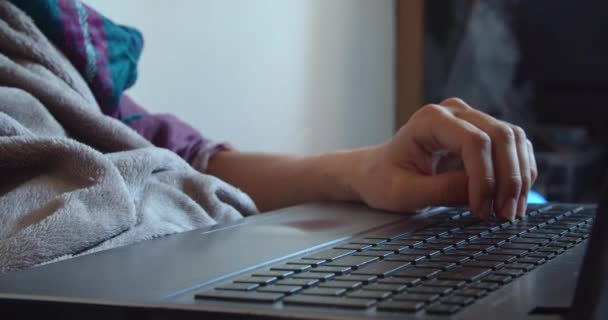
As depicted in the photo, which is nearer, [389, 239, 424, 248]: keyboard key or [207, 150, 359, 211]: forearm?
[389, 239, 424, 248]: keyboard key

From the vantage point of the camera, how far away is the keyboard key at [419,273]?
0.41 m

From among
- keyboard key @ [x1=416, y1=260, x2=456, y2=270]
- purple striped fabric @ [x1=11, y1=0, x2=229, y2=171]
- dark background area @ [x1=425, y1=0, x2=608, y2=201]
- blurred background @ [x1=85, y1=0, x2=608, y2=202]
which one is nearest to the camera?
keyboard key @ [x1=416, y1=260, x2=456, y2=270]

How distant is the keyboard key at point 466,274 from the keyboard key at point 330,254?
67mm

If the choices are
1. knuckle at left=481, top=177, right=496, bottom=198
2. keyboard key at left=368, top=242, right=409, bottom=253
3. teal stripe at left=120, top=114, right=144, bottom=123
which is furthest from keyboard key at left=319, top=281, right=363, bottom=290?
teal stripe at left=120, top=114, right=144, bottom=123

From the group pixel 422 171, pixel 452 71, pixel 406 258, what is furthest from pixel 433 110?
pixel 452 71

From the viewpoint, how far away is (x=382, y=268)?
16.9 inches

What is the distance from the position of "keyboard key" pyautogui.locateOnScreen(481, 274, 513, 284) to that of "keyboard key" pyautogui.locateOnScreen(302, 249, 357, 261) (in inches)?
3.4

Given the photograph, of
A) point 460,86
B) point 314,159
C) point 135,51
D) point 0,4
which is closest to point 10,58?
point 0,4

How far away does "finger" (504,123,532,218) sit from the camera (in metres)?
0.69

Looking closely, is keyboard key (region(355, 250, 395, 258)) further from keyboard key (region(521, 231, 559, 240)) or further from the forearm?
the forearm

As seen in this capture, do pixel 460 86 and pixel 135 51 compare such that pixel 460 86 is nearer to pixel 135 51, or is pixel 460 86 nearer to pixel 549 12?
pixel 549 12

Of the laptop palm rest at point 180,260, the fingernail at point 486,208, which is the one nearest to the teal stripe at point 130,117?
the laptop palm rest at point 180,260

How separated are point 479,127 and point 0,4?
0.42 metres

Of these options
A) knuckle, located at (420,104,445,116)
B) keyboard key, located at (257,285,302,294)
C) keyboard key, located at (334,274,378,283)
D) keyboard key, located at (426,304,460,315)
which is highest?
knuckle, located at (420,104,445,116)
